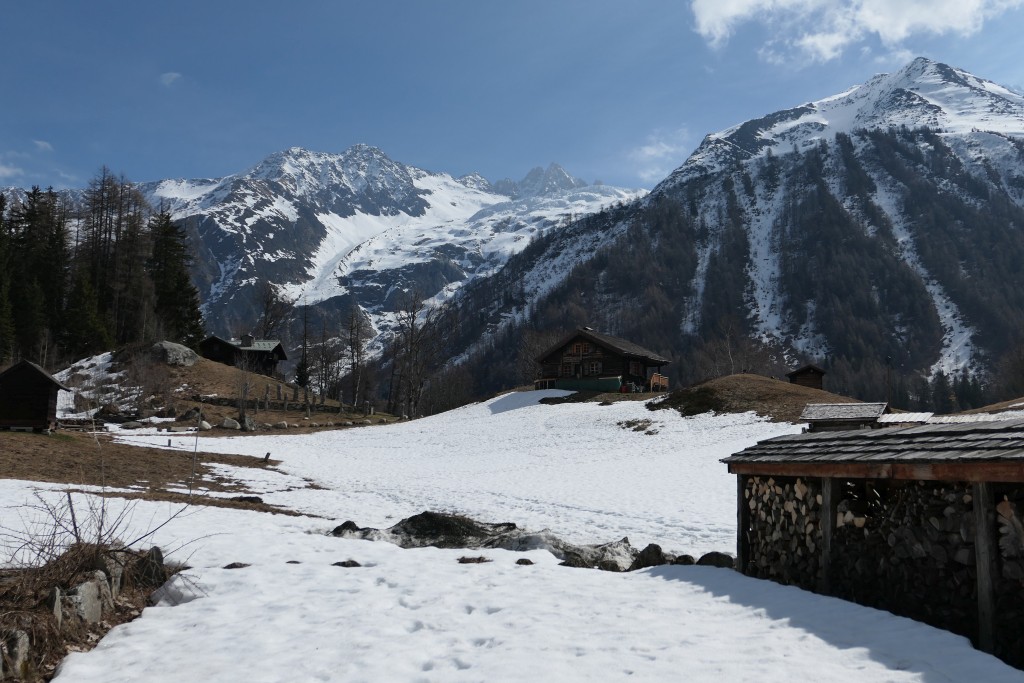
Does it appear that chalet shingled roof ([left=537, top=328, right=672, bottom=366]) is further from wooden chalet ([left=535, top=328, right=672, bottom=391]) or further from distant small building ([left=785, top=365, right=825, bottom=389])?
distant small building ([left=785, top=365, right=825, bottom=389])

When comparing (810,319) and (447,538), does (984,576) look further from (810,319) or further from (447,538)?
(810,319)

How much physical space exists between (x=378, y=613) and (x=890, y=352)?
163m

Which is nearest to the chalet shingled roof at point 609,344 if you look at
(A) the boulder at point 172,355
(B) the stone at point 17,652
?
(A) the boulder at point 172,355

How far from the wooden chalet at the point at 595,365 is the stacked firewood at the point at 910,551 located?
50995 millimetres

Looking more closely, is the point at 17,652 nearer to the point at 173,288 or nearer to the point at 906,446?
the point at 906,446

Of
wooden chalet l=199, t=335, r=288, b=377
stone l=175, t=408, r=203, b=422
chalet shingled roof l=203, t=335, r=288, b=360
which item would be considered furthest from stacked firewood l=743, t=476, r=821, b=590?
chalet shingled roof l=203, t=335, r=288, b=360

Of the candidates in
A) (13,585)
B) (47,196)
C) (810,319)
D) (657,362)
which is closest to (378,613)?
(13,585)

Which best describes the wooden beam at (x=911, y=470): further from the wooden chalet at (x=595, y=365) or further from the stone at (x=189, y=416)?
the wooden chalet at (x=595, y=365)

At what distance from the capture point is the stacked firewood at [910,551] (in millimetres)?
5879

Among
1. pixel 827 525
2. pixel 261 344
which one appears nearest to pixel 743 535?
pixel 827 525

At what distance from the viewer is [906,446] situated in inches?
273

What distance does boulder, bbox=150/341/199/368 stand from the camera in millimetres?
52969

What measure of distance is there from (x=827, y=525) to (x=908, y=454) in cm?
139

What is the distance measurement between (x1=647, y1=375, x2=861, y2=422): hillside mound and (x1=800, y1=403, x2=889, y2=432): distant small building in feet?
40.3
